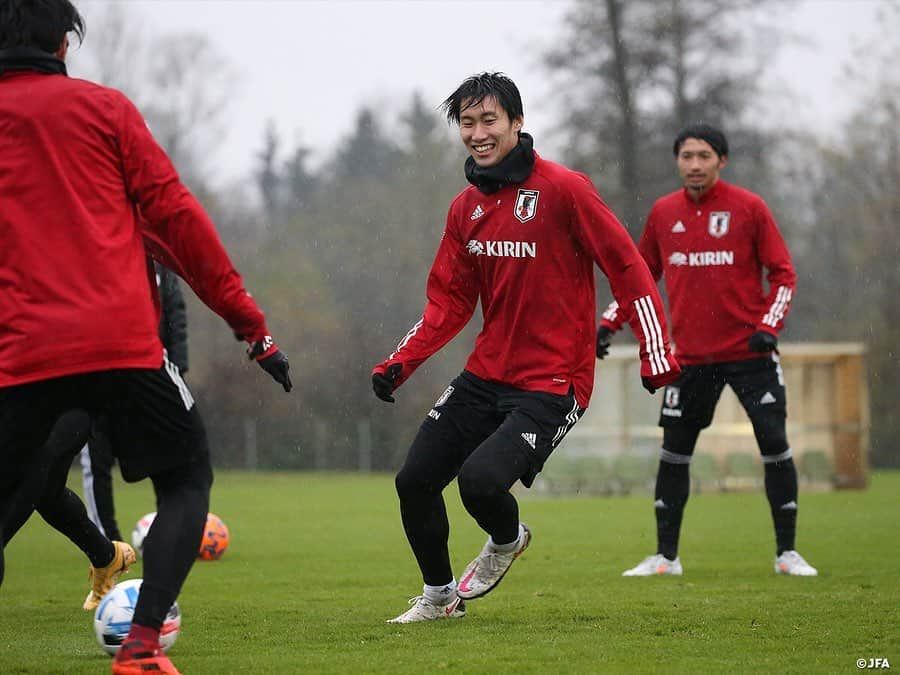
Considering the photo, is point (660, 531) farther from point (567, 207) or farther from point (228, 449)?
point (228, 449)

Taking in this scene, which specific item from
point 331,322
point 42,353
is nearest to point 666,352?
point 42,353

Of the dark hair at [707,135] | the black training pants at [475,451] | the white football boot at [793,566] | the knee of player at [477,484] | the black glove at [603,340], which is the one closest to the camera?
the knee of player at [477,484]

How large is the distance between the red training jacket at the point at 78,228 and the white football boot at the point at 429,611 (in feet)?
7.79

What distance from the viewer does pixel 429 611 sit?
21.8 feet

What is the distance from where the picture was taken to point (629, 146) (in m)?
29.4

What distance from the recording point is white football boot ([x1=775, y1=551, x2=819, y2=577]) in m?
8.63

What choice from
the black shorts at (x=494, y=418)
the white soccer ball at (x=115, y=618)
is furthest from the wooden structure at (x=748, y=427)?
the white soccer ball at (x=115, y=618)

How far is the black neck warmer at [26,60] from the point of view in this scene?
4.61 meters

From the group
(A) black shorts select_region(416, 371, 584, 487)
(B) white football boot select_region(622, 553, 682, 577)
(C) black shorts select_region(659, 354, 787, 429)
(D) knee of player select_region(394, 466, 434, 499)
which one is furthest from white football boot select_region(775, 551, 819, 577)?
(D) knee of player select_region(394, 466, 434, 499)

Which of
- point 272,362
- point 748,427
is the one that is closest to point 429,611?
point 272,362

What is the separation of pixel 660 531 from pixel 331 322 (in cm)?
3398

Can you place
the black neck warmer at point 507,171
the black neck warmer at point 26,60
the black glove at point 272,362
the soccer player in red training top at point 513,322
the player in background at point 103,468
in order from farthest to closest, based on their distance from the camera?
the player in background at point 103,468
the black neck warmer at point 507,171
the soccer player in red training top at point 513,322
the black glove at point 272,362
the black neck warmer at point 26,60

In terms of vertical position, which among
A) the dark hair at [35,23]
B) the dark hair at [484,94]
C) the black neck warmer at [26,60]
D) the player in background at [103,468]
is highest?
the dark hair at [35,23]

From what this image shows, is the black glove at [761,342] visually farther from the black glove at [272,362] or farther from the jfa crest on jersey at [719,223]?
the black glove at [272,362]
